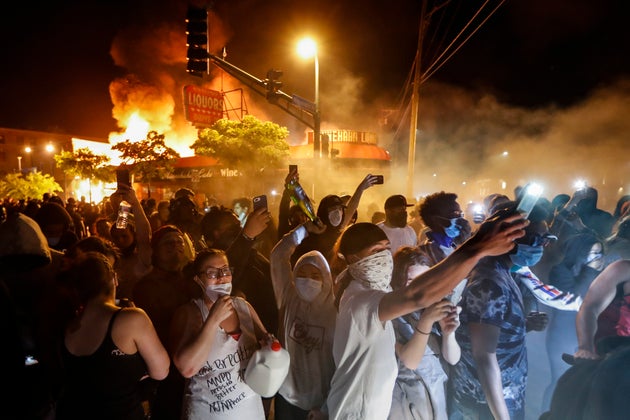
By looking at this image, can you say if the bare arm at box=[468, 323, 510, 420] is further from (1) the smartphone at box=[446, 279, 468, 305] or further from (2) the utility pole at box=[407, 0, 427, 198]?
(2) the utility pole at box=[407, 0, 427, 198]

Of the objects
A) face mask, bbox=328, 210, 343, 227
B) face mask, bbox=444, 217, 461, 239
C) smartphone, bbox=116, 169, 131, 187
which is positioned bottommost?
face mask, bbox=444, 217, 461, 239

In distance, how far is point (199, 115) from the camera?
129 feet

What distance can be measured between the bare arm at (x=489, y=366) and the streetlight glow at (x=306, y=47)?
10505mm

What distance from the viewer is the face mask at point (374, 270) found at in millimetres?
2225

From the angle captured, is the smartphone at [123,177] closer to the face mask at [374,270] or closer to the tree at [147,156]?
the face mask at [374,270]

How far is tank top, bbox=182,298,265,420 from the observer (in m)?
2.39

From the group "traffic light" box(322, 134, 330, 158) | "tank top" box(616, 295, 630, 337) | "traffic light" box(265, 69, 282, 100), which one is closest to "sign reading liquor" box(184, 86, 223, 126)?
"traffic light" box(322, 134, 330, 158)

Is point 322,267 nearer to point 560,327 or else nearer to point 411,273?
point 411,273

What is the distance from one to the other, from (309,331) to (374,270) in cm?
66

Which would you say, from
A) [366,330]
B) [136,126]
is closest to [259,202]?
[366,330]

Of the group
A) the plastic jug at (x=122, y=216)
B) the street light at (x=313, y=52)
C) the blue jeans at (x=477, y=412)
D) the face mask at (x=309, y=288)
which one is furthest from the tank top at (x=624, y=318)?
the street light at (x=313, y=52)

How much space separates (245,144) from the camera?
22.1 metres

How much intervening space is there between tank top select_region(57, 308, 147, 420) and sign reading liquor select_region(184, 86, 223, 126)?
38951mm

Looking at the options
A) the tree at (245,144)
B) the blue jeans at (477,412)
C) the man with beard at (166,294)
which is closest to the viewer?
the man with beard at (166,294)
